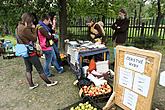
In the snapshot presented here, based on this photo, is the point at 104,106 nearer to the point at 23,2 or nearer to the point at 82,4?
the point at 23,2

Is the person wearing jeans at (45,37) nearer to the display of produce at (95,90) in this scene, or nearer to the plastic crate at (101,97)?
the display of produce at (95,90)

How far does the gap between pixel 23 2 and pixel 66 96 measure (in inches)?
151

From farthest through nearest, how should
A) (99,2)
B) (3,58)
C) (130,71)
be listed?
(99,2) → (3,58) → (130,71)

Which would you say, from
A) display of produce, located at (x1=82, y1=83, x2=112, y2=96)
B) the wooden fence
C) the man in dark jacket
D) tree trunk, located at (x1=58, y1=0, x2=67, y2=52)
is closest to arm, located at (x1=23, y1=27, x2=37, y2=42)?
display of produce, located at (x1=82, y1=83, x2=112, y2=96)

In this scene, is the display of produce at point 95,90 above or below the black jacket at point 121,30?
below

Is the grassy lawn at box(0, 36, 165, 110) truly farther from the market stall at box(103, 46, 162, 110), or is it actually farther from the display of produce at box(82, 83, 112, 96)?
the market stall at box(103, 46, 162, 110)

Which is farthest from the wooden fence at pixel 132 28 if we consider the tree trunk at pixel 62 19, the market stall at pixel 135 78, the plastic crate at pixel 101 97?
the market stall at pixel 135 78

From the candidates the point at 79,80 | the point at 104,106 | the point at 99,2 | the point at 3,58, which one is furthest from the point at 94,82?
the point at 99,2

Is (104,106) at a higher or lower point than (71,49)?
lower

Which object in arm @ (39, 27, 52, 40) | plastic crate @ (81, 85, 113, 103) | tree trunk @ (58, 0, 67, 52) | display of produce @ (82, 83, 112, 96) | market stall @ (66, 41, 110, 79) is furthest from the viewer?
tree trunk @ (58, 0, 67, 52)

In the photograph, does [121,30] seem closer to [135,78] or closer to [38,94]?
[135,78]

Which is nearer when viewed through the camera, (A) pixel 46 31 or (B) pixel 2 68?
(A) pixel 46 31

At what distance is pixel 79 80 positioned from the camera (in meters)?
4.37

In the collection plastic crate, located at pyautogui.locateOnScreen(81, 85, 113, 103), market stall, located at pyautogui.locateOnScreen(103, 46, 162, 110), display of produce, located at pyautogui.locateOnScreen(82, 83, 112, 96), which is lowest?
plastic crate, located at pyautogui.locateOnScreen(81, 85, 113, 103)
